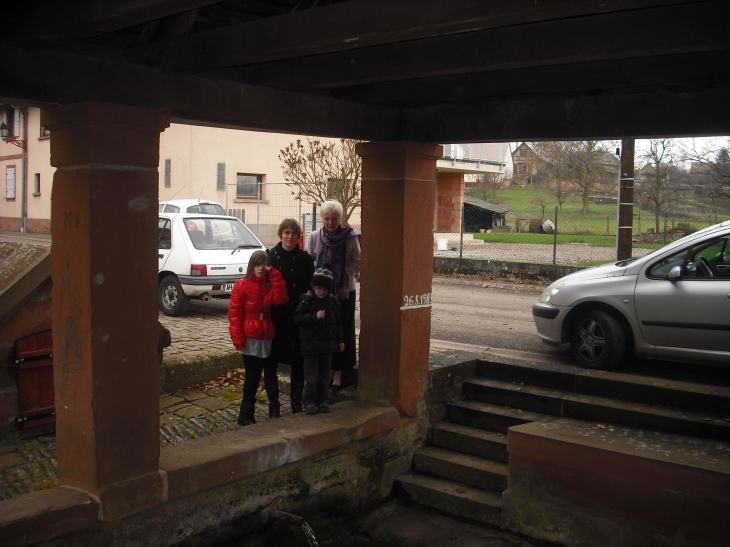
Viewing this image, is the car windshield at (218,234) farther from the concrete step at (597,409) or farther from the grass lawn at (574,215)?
the grass lawn at (574,215)

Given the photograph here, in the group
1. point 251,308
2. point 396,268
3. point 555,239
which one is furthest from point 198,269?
point 555,239

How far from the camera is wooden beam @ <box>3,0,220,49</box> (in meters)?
3.30

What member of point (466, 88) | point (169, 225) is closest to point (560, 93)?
point (466, 88)

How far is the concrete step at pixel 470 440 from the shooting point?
6.24 metres

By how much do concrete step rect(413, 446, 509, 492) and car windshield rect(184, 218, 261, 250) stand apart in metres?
6.80

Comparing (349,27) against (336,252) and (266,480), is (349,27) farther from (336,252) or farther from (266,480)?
(266,480)

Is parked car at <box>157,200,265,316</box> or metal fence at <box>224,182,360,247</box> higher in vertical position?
metal fence at <box>224,182,360,247</box>

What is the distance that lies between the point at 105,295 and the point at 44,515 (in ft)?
4.06

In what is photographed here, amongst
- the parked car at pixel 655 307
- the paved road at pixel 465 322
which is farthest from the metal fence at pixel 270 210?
the parked car at pixel 655 307

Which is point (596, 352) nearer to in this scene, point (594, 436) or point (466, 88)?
point (594, 436)

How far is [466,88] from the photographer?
537 centimetres

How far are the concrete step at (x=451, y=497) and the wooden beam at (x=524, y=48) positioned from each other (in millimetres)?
Answer: 3522

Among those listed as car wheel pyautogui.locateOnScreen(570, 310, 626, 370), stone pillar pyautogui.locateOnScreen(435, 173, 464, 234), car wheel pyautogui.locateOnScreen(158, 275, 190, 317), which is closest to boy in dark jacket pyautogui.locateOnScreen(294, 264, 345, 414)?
car wheel pyautogui.locateOnScreen(570, 310, 626, 370)

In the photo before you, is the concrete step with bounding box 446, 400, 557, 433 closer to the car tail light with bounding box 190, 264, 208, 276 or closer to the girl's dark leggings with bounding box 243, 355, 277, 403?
the girl's dark leggings with bounding box 243, 355, 277, 403
